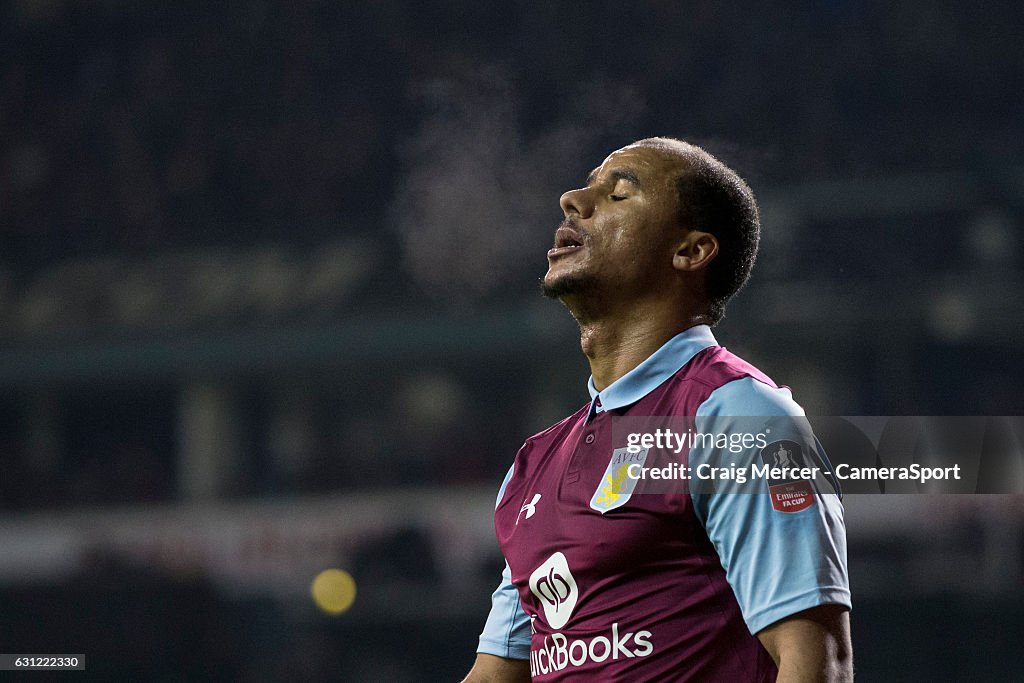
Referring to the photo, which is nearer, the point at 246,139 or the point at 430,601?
the point at 430,601

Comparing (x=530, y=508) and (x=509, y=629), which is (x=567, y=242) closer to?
(x=530, y=508)

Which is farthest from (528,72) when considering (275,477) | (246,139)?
(275,477)

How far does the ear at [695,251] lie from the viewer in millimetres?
1759

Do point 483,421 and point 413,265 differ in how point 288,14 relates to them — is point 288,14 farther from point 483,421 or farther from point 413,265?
point 483,421

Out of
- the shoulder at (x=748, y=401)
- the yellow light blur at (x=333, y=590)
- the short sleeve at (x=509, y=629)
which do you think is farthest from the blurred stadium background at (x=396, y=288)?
the shoulder at (x=748, y=401)

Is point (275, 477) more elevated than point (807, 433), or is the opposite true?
point (275, 477)

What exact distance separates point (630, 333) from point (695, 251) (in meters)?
0.15

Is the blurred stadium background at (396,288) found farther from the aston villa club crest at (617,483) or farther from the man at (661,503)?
the aston villa club crest at (617,483)

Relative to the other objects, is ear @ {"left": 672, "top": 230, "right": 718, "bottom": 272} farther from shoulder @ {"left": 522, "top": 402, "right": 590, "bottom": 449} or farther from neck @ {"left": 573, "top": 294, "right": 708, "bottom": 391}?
shoulder @ {"left": 522, "top": 402, "right": 590, "bottom": 449}

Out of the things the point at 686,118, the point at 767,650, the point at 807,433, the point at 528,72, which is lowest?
the point at 767,650

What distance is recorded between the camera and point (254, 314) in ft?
25.5

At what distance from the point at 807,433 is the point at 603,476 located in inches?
11.2

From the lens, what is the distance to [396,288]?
7.59 m

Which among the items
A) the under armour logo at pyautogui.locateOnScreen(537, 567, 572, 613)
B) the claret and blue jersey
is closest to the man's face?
the claret and blue jersey
